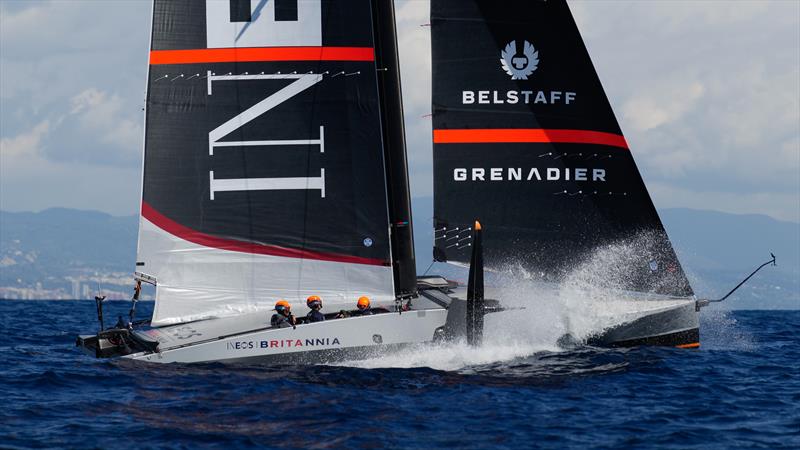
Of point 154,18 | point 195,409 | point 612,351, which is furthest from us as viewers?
point 612,351

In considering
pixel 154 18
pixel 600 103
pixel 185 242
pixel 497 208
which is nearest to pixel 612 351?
pixel 497 208

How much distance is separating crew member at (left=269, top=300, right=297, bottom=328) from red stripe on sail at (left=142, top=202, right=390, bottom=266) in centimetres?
148

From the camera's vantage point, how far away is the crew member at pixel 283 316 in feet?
57.8

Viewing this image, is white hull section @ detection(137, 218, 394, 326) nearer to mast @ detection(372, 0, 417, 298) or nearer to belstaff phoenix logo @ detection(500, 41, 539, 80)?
mast @ detection(372, 0, 417, 298)

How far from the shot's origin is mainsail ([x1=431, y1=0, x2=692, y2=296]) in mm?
20359

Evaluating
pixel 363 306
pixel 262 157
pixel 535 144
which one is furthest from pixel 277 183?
pixel 535 144

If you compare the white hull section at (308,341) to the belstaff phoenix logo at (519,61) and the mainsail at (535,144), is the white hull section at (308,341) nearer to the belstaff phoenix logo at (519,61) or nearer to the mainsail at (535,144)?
the mainsail at (535,144)

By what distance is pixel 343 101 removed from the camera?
62.0 ft

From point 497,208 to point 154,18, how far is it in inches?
286

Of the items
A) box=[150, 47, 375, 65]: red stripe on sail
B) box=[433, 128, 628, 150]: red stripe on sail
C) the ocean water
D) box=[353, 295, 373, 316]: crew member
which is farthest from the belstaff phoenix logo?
box=[353, 295, 373, 316]: crew member

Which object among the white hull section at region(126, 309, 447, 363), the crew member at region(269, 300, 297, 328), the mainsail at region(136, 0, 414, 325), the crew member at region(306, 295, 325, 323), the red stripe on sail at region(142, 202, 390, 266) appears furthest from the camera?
the red stripe on sail at region(142, 202, 390, 266)

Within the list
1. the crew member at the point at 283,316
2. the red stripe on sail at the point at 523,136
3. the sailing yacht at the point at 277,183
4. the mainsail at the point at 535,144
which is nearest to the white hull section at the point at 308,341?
the sailing yacht at the point at 277,183

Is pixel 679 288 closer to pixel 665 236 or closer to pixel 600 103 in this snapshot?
pixel 665 236

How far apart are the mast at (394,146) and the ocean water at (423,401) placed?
6.84 ft
